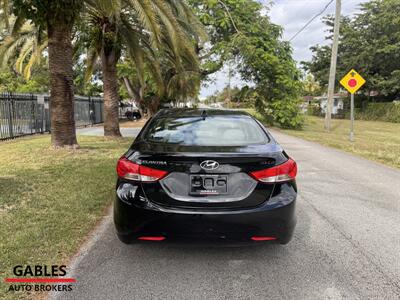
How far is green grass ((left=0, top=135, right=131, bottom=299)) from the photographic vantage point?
3.36m

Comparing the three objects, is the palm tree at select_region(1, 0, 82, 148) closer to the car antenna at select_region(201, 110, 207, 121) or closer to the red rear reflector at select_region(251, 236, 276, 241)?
the car antenna at select_region(201, 110, 207, 121)

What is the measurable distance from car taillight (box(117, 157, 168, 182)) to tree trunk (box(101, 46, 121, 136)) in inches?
423

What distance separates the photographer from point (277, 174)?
3062mm

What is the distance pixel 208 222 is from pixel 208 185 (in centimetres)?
33

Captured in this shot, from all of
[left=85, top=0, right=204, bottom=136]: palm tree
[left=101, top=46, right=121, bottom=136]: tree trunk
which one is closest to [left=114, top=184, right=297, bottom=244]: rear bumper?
[left=85, top=0, right=204, bottom=136]: palm tree

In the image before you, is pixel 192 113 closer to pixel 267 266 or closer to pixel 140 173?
pixel 140 173

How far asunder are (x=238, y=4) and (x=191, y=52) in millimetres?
13038

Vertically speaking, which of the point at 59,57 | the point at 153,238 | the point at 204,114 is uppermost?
the point at 59,57

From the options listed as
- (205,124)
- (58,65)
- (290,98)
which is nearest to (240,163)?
(205,124)

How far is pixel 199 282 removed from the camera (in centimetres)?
296

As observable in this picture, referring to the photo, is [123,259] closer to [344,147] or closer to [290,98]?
[344,147]

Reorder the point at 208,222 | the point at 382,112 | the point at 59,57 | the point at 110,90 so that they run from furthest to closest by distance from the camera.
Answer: the point at 382,112, the point at 110,90, the point at 59,57, the point at 208,222

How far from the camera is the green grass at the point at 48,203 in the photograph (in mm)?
3361

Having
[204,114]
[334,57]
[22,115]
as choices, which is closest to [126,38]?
[22,115]
